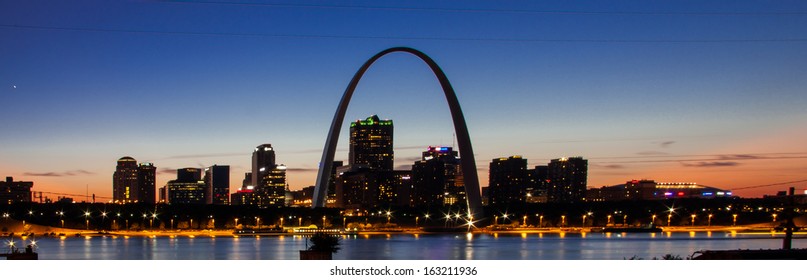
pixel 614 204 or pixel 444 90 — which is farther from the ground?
pixel 444 90

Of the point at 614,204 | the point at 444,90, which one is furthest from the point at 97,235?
the point at 614,204

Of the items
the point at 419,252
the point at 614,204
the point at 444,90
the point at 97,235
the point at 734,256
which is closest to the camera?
the point at 734,256

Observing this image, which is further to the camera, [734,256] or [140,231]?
[140,231]
